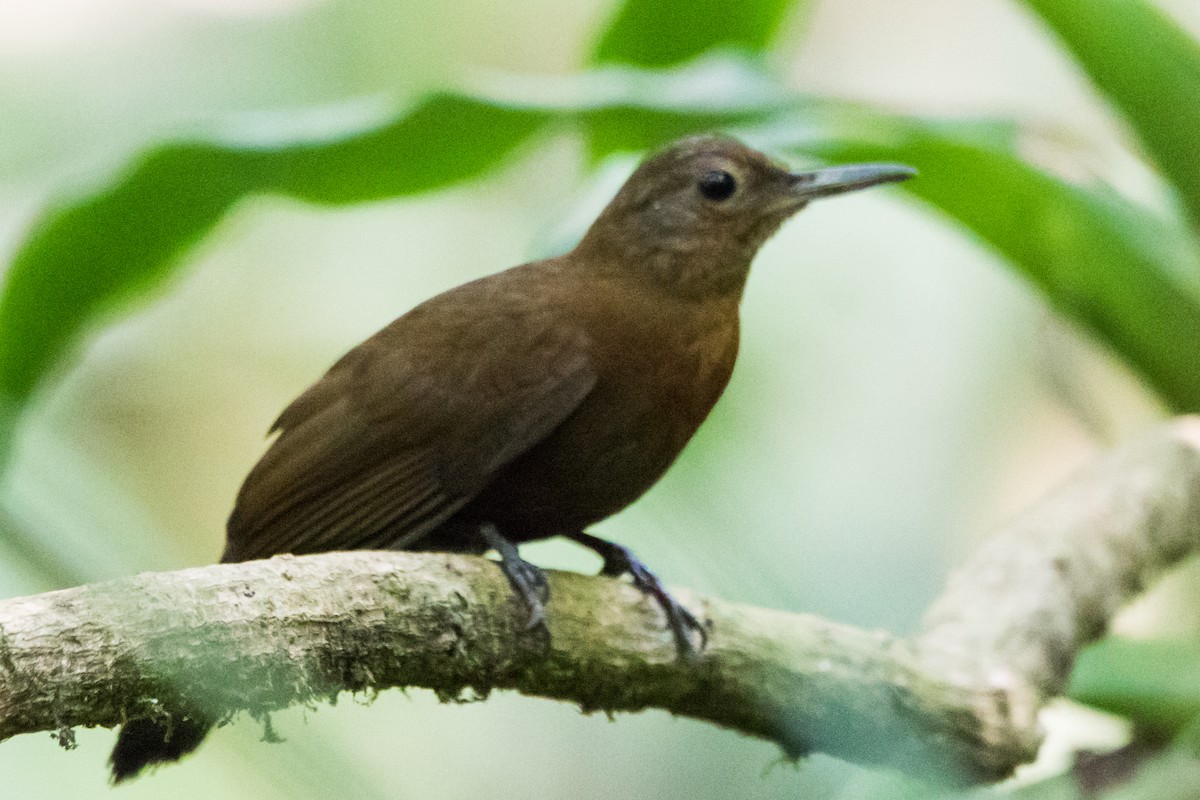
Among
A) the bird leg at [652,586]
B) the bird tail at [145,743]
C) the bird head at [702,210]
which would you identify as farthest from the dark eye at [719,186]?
the bird tail at [145,743]

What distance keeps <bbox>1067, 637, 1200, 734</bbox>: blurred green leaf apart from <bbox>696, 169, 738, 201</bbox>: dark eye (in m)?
1.22

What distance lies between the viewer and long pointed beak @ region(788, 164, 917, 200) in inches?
96.1

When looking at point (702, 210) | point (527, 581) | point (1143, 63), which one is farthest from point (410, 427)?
point (1143, 63)

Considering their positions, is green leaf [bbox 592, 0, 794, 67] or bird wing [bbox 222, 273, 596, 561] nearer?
bird wing [bbox 222, 273, 596, 561]

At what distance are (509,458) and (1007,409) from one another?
158 centimetres

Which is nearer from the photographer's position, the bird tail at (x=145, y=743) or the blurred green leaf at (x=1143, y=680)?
the bird tail at (x=145, y=743)

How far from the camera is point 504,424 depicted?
2.20 metres

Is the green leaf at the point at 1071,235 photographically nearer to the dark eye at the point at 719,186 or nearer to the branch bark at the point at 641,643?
the dark eye at the point at 719,186

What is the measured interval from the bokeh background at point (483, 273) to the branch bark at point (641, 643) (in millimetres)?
90

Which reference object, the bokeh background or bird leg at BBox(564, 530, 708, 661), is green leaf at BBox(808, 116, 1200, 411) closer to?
the bokeh background

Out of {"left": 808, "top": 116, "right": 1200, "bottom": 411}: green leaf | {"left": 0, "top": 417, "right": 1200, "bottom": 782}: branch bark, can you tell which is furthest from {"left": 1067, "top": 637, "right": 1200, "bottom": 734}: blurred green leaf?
{"left": 808, "top": 116, "right": 1200, "bottom": 411}: green leaf

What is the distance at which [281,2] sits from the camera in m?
3.76

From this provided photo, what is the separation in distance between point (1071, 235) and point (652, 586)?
4.35ft

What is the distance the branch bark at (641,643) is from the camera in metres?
1.21
